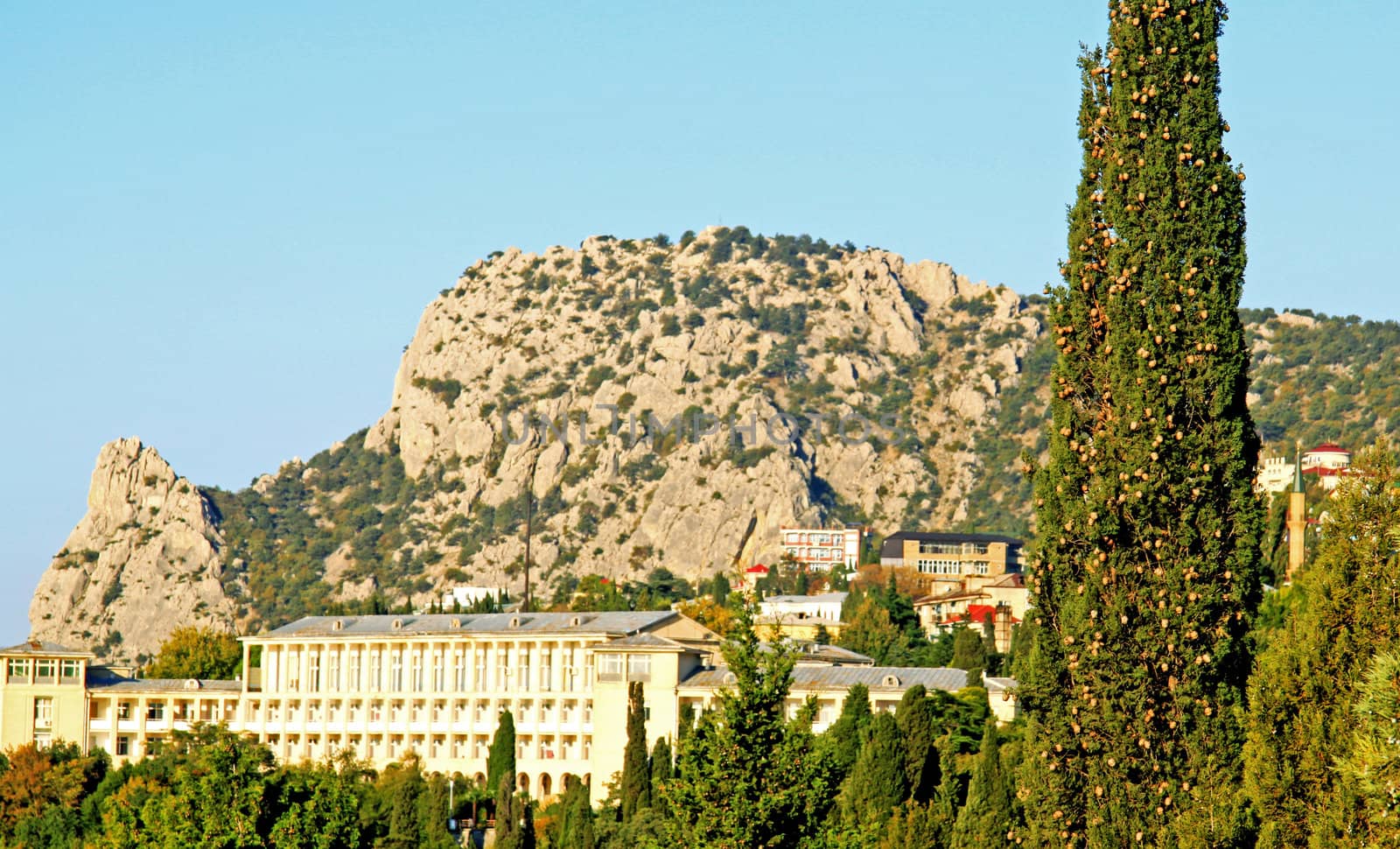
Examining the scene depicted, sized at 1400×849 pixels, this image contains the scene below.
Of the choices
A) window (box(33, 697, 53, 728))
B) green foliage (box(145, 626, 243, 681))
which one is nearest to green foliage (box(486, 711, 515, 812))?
window (box(33, 697, 53, 728))

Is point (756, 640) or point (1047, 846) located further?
point (756, 640)

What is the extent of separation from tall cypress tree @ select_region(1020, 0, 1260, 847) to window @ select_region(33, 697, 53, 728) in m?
93.9

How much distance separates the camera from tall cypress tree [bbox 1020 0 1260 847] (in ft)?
95.9

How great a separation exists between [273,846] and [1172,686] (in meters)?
26.3

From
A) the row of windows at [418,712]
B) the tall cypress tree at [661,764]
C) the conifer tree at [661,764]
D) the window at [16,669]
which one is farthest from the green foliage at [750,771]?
the window at [16,669]

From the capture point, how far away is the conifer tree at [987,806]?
43.6 m

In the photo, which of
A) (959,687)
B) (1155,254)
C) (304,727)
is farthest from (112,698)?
(1155,254)

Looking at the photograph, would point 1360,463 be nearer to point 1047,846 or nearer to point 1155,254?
point 1155,254

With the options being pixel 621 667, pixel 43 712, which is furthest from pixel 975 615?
pixel 43 712

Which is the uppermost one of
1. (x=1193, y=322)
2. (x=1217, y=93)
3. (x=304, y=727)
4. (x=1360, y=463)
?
(x=1217, y=93)

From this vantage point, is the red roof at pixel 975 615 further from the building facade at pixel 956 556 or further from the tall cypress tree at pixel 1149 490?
the tall cypress tree at pixel 1149 490

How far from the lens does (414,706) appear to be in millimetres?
115500

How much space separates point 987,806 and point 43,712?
74790 mm

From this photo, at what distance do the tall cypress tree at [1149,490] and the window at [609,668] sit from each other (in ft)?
238
